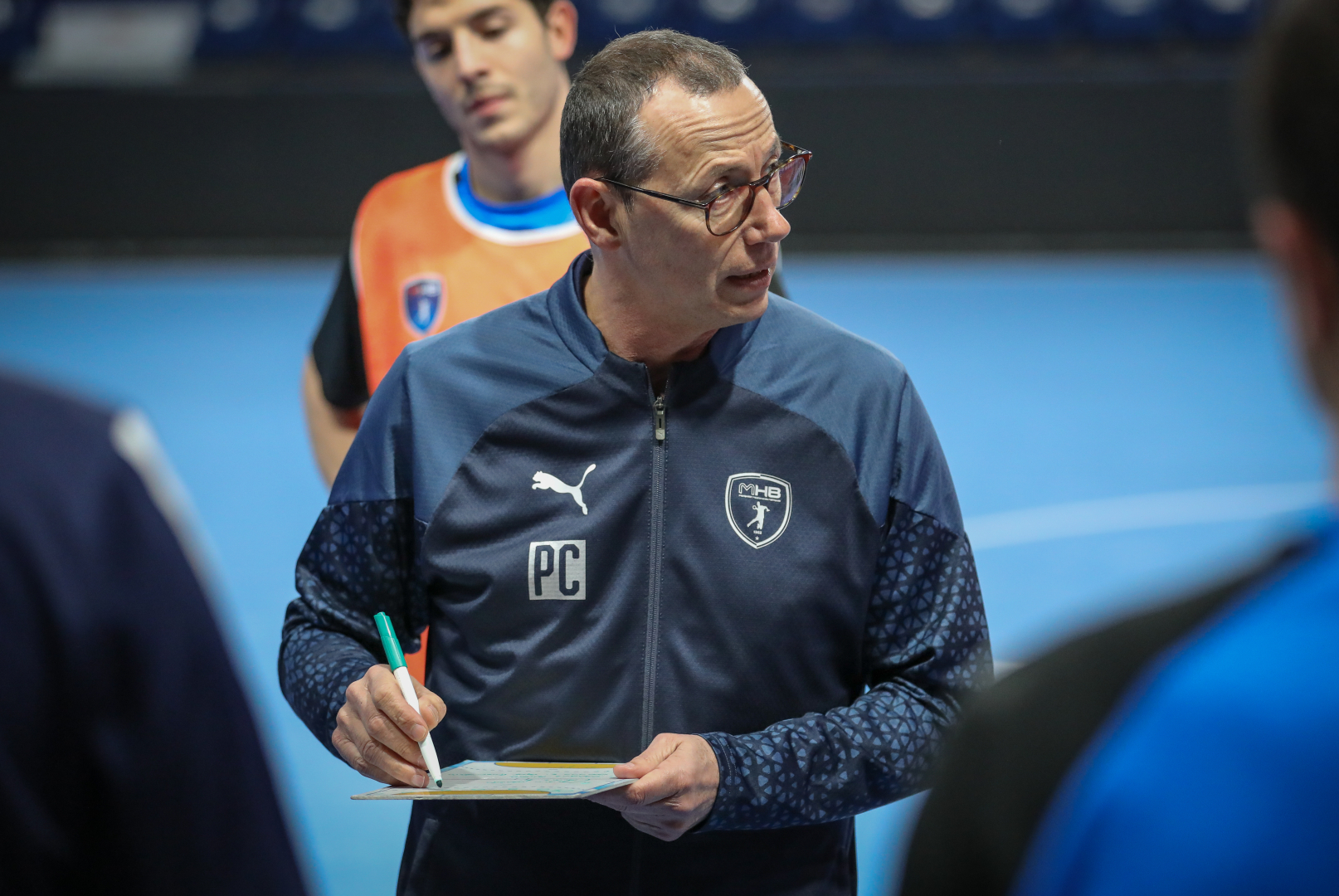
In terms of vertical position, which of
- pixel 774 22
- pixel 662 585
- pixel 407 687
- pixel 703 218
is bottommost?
pixel 407 687

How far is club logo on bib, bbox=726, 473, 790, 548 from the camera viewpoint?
6.45ft

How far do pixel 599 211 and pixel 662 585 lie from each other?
56 centimetres

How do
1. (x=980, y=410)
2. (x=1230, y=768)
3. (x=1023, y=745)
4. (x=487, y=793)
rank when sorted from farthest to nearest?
(x=980, y=410) < (x=487, y=793) < (x=1023, y=745) < (x=1230, y=768)

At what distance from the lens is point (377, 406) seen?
2.09 metres

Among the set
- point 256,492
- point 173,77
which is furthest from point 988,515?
point 173,77

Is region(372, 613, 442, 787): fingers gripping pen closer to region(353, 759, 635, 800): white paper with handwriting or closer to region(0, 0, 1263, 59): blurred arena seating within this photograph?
region(353, 759, 635, 800): white paper with handwriting

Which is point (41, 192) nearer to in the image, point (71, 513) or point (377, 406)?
point (377, 406)

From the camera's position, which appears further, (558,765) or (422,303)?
(422,303)

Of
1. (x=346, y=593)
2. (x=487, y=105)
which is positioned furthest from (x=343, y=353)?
(x=346, y=593)

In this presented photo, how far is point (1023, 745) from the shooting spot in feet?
2.65

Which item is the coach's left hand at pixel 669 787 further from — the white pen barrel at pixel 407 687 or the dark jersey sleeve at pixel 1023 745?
the dark jersey sleeve at pixel 1023 745

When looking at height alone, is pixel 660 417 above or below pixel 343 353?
below

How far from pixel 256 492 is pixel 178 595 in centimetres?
612

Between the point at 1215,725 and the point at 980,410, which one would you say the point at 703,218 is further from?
the point at 980,410
